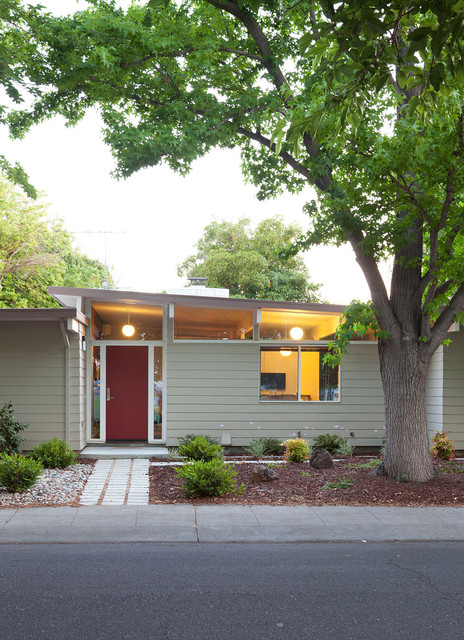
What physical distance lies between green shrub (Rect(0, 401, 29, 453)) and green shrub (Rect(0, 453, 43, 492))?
2025mm

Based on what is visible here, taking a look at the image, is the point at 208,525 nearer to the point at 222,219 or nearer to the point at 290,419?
the point at 290,419

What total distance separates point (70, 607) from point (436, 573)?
3.10 metres

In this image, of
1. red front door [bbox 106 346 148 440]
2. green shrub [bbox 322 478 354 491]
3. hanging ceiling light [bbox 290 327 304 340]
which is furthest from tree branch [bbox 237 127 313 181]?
red front door [bbox 106 346 148 440]

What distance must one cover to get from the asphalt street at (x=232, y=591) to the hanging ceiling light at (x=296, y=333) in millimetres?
6746

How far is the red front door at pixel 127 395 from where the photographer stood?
1262cm

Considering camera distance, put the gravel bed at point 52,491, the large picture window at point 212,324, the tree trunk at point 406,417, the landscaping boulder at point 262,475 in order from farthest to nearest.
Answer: the large picture window at point 212,324 → the landscaping boulder at point 262,475 → the tree trunk at point 406,417 → the gravel bed at point 52,491

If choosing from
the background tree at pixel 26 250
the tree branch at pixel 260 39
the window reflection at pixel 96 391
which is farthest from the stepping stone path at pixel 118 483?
the background tree at pixel 26 250

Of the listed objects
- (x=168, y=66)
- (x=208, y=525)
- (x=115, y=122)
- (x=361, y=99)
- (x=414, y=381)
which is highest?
(x=168, y=66)

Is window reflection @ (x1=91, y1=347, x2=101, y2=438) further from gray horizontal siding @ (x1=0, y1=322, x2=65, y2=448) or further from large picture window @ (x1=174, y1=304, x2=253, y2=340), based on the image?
large picture window @ (x1=174, y1=304, x2=253, y2=340)

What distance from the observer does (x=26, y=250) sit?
28.8 meters

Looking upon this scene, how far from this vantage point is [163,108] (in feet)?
33.3

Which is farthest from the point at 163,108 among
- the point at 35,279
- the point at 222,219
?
the point at 222,219

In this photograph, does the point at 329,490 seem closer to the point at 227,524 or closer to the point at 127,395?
the point at 227,524

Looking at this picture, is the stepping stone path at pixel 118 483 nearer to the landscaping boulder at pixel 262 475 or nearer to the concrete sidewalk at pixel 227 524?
the concrete sidewalk at pixel 227 524
